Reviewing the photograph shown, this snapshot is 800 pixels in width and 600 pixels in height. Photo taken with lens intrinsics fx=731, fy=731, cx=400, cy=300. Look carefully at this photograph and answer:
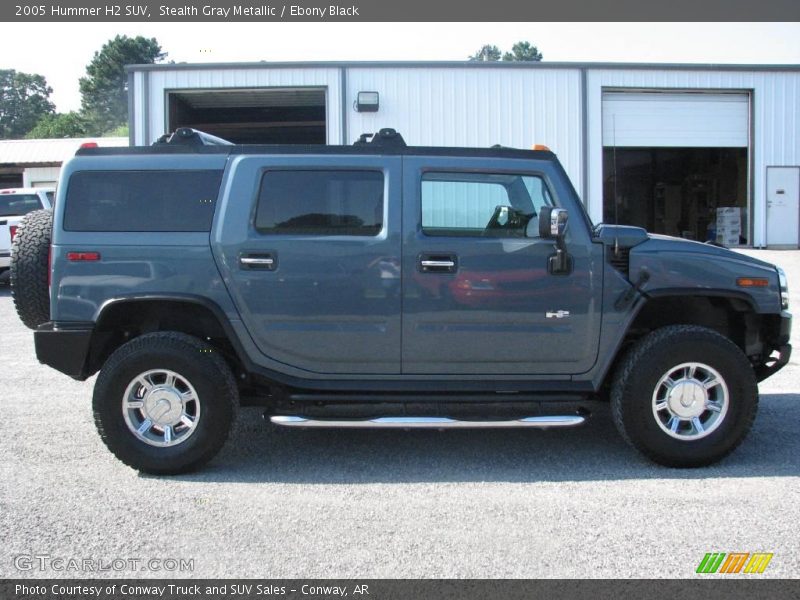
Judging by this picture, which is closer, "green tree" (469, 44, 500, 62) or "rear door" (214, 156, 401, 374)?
"rear door" (214, 156, 401, 374)

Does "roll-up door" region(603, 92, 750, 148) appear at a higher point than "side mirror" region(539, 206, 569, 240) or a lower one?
higher

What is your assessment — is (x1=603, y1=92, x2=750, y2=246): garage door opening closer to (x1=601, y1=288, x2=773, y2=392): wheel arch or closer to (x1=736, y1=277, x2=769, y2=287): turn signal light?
(x1=601, y1=288, x2=773, y2=392): wheel arch

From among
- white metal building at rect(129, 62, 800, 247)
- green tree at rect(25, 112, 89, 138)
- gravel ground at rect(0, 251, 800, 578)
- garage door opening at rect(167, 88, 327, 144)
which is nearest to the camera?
gravel ground at rect(0, 251, 800, 578)

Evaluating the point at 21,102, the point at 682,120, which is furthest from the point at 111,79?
the point at 682,120

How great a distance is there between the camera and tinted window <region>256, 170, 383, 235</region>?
4.59m

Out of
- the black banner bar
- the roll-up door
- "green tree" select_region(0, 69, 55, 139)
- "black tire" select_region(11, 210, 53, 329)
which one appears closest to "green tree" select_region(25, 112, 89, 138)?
"green tree" select_region(0, 69, 55, 139)

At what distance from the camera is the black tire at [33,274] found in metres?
4.63

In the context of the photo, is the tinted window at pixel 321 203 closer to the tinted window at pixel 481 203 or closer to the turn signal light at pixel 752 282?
the tinted window at pixel 481 203

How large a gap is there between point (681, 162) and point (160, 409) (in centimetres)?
2751

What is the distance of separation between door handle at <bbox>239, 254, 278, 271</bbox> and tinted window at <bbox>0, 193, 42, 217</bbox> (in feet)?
40.0

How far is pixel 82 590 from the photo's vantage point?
10.2 ft

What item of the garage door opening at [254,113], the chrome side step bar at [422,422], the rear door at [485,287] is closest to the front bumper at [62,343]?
the chrome side step bar at [422,422]

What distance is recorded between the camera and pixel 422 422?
4.44m

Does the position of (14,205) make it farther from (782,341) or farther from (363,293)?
(782,341)
